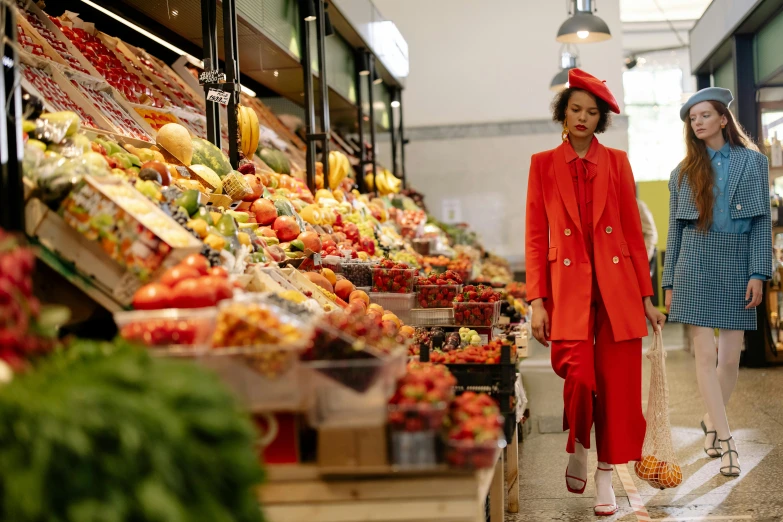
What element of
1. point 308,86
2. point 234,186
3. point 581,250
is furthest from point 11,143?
point 308,86

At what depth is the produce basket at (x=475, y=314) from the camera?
4066 mm

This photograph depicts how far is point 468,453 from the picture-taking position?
6.38ft

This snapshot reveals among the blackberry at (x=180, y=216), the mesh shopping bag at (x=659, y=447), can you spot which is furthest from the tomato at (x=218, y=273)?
the mesh shopping bag at (x=659, y=447)

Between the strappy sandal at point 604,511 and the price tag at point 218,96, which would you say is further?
the price tag at point 218,96

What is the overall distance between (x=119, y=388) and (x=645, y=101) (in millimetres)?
15610

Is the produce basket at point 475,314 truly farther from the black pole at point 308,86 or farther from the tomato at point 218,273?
the black pole at point 308,86

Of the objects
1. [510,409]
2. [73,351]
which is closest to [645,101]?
[510,409]

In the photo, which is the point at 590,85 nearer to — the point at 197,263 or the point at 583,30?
the point at 197,263

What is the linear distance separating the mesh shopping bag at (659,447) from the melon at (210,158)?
7.73ft

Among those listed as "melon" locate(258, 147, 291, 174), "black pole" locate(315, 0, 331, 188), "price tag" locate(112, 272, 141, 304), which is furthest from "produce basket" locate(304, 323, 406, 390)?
"black pole" locate(315, 0, 331, 188)

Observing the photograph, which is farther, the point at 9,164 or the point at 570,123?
the point at 570,123

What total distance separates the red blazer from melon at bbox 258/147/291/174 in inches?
122

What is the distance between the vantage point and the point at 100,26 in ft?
19.6

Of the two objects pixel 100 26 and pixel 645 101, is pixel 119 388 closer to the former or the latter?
pixel 100 26
